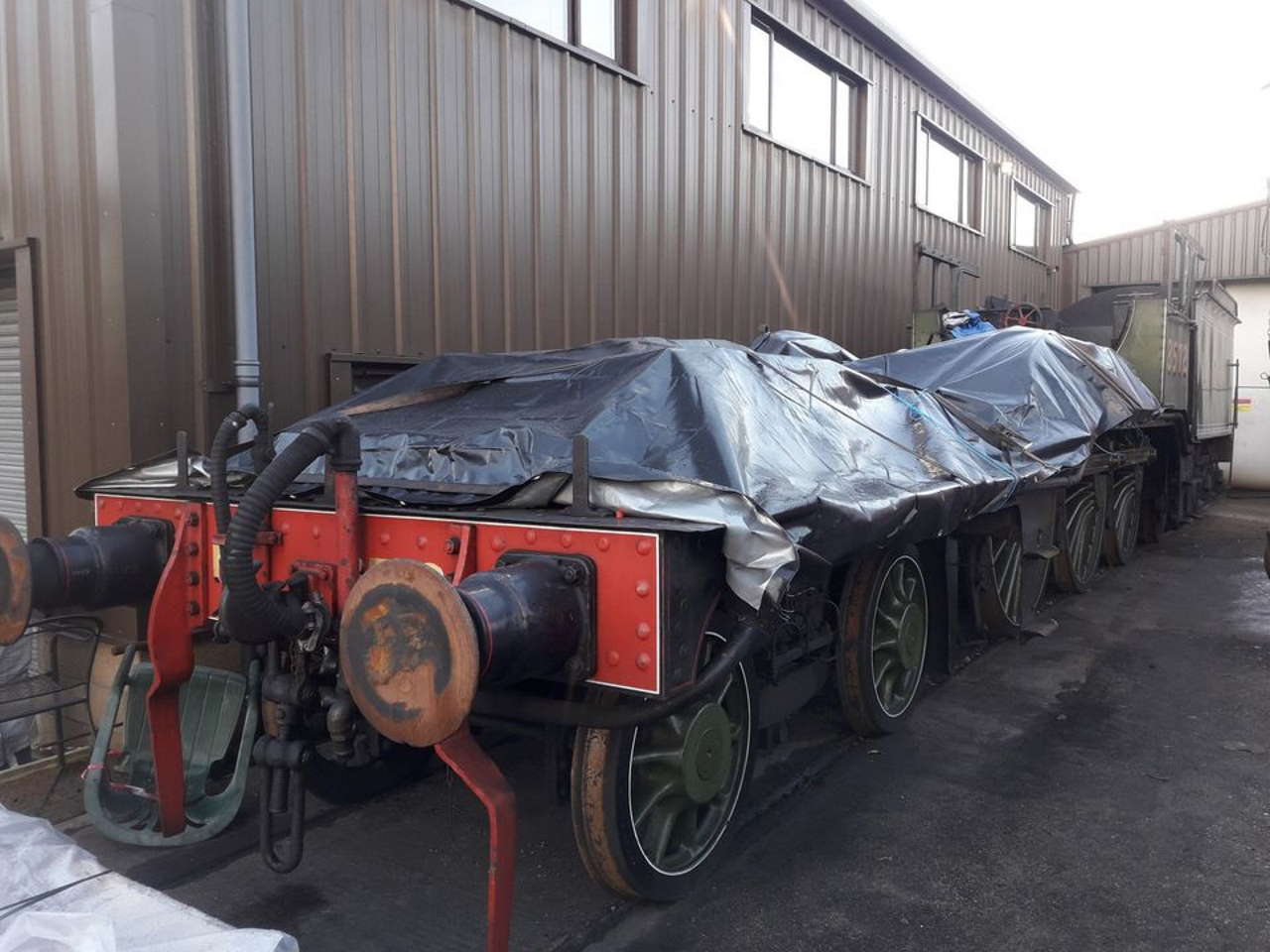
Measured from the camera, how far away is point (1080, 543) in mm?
8195

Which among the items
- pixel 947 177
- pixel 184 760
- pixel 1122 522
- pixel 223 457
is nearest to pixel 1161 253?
pixel 947 177

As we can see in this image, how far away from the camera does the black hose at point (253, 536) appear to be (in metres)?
2.70

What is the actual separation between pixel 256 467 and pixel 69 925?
178cm

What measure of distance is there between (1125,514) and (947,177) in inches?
247

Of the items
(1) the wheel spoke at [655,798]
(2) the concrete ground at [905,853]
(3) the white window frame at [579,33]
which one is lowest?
(2) the concrete ground at [905,853]

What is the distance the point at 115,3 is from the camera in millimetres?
4352

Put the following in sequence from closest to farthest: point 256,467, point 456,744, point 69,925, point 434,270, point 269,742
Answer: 1. point 69,925
2. point 456,744
3. point 269,742
4. point 256,467
5. point 434,270

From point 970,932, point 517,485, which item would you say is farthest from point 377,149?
point 970,932

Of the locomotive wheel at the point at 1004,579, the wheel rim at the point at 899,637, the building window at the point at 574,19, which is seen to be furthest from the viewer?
the building window at the point at 574,19

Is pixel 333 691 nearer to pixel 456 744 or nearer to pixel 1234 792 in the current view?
pixel 456 744

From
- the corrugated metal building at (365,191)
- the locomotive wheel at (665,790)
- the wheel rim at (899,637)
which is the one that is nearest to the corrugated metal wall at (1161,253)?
the corrugated metal building at (365,191)

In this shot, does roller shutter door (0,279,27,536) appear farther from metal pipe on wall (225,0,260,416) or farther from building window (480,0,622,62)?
building window (480,0,622,62)

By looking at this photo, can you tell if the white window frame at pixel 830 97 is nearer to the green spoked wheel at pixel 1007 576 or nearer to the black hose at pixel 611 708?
the green spoked wheel at pixel 1007 576

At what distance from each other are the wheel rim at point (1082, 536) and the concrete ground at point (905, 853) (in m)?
2.63
